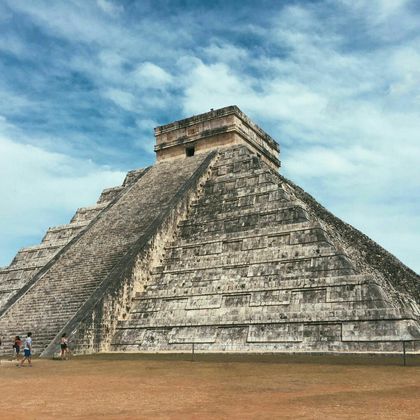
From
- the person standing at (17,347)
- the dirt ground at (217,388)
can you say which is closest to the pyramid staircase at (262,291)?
the dirt ground at (217,388)

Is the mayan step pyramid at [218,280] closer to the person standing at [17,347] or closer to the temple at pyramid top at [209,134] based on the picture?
the person standing at [17,347]

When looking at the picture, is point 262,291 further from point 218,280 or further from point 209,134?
point 209,134

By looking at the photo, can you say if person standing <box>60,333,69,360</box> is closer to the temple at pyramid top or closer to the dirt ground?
the dirt ground

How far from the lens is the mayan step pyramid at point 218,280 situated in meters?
10.9

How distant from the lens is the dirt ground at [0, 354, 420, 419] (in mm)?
5480

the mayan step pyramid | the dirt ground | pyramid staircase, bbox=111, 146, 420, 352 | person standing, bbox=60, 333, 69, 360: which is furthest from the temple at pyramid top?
the dirt ground

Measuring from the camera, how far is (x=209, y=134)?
20766mm

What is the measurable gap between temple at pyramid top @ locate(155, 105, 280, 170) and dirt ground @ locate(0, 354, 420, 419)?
1139 centimetres

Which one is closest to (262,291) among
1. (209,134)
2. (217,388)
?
(217,388)

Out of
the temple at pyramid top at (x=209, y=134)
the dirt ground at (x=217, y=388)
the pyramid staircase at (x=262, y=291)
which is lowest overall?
the dirt ground at (x=217, y=388)

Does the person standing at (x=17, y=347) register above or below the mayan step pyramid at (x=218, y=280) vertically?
below

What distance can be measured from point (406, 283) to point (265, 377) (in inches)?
339

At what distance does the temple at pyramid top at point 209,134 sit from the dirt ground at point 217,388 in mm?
11391

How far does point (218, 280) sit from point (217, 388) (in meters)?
5.97
